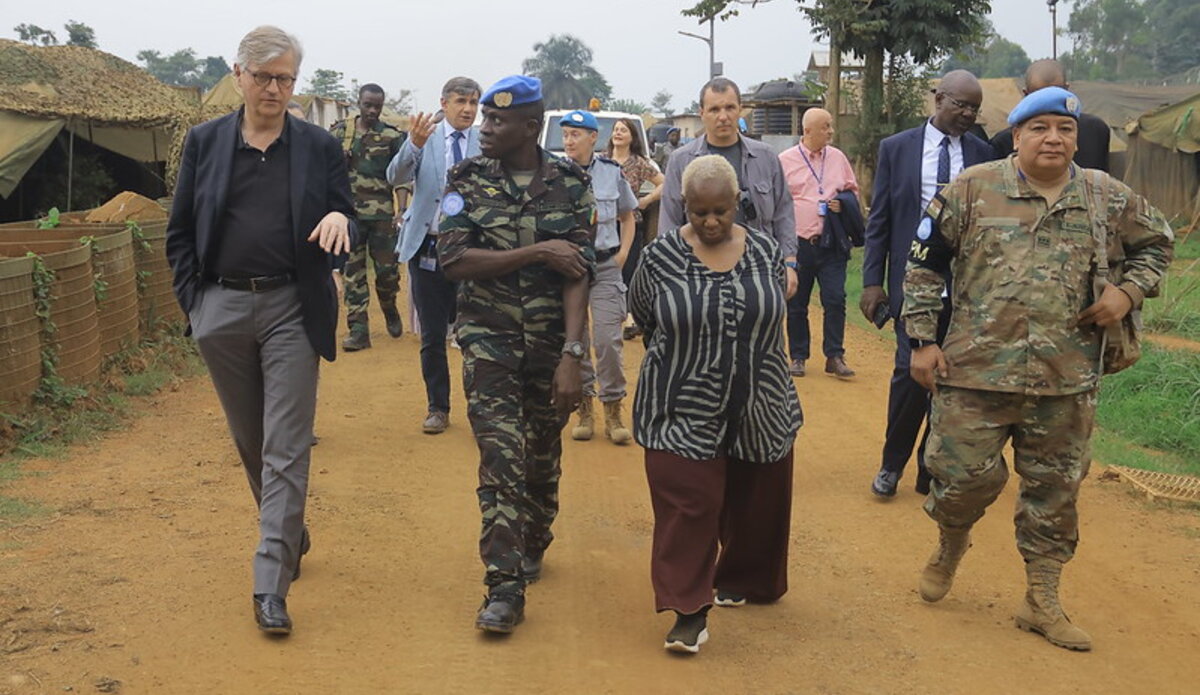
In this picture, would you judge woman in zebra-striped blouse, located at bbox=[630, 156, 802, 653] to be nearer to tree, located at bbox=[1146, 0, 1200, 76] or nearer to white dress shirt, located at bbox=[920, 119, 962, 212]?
white dress shirt, located at bbox=[920, 119, 962, 212]

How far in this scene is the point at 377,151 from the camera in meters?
10.8

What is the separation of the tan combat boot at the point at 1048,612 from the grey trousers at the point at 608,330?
134 inches

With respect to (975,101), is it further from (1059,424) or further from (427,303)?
(427,303)

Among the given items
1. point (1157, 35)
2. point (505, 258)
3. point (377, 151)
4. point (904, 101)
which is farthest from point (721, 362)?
point (1157, 35)

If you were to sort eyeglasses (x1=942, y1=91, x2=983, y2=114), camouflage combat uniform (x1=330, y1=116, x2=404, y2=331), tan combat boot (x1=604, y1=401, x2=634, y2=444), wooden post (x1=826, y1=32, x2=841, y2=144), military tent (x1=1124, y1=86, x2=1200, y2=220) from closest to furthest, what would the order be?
eyeglasses (x1=942, y1=91, x2=983, y2=114)
tan combat boot (x1=604, y1=401, x2=634, y2=444)
camouflage combat uniform (x1=330, y1=116, x2=404, y2=331)
military tent (x1=1124, y1=86, x2=1200, y2=220)
wooden post (x1=826, y1=32, x2=841, y2=144)

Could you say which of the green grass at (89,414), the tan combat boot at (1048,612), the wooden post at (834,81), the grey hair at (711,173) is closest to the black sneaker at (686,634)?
the tan combat boot at (1048,612)

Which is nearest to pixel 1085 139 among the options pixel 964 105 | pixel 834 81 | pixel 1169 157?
pixel 964 105

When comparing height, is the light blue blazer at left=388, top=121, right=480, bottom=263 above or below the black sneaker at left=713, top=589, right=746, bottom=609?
above

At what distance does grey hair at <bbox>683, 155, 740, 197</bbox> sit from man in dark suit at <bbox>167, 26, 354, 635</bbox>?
1272mm

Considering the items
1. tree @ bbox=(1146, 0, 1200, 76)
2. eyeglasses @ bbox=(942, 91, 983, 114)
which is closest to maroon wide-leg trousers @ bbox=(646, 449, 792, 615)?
eyeglasses @ bbox=(942, 91, 983, 114)

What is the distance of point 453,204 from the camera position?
502 centimetres

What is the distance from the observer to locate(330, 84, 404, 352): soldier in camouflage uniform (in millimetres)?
10656

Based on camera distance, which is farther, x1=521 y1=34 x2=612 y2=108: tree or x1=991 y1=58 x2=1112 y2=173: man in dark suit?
x1=521 y1=34 x2=612 y2=108: tree

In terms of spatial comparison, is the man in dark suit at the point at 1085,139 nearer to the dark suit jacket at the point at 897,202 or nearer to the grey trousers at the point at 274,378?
the dark suit jacket at the point at 897,202
